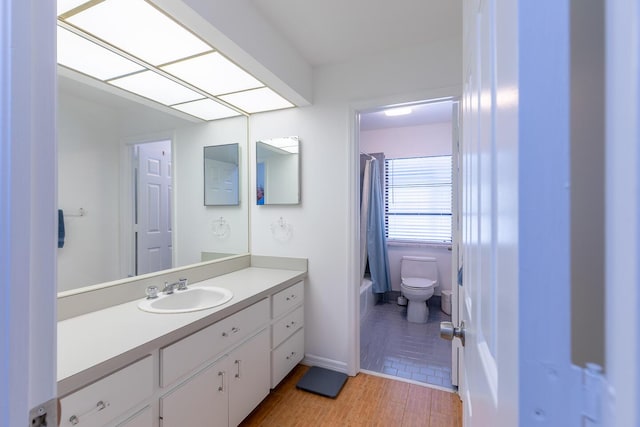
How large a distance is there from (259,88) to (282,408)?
7.20 ft

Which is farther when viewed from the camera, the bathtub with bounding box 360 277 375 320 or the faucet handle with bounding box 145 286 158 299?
the bathtub with bounding box 360 277 375 320

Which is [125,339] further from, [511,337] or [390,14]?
[390,14]

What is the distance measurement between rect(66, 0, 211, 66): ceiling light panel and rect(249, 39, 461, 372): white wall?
3.22ft

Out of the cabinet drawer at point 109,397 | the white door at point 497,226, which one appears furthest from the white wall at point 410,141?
the cabinet drawer at point 109,397

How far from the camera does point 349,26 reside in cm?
178

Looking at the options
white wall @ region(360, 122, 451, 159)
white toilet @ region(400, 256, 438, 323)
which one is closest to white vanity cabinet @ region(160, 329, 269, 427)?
white toilet @ region(400, 256, 438, 323)

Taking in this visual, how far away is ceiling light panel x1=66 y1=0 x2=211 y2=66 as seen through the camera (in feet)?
3.92

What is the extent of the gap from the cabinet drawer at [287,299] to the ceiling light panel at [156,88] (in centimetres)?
154

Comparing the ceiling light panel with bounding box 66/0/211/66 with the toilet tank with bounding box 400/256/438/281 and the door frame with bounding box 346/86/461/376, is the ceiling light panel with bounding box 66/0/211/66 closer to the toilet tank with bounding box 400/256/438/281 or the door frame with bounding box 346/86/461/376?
the door frame with bounding box 346/86/461/376

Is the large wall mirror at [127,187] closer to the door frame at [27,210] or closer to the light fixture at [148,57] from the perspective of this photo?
the light fixture at [148,57]

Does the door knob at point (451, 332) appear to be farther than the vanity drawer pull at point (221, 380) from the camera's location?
No

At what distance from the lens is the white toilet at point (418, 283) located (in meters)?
3.13

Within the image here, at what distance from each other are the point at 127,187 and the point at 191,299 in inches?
30.7

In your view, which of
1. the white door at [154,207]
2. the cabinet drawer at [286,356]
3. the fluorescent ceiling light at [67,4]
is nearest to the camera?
the fluorescent ceiling light at [67,4]
